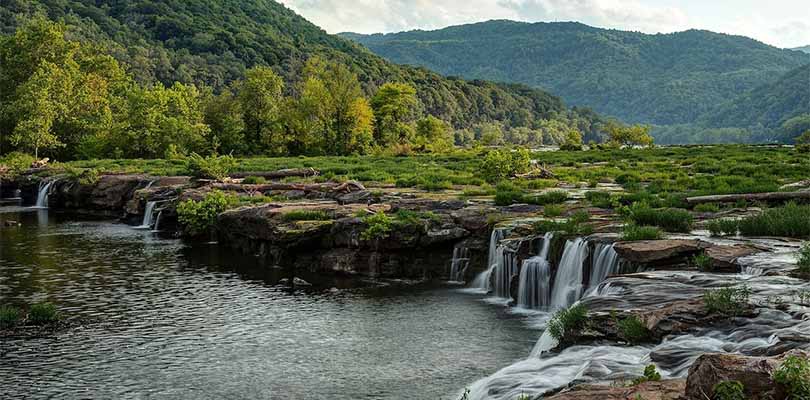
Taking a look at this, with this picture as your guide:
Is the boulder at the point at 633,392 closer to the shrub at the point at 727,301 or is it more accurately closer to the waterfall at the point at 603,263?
the shrub at the point at 727,301

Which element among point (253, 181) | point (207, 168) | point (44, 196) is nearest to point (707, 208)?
point (253, 181)

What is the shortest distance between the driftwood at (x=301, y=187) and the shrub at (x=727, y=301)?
25885mm

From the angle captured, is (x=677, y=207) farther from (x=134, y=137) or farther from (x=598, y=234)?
(x=134, y=137)

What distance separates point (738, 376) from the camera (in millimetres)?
8398

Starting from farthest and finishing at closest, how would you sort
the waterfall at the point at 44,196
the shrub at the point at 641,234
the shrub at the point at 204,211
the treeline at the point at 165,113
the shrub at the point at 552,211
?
the treeline at the point at 165,113
the waterfall at the point at 44,196
the shrub at the point at 204,211
the shrub at the point at 552,211
the shrub at the point at 641,234

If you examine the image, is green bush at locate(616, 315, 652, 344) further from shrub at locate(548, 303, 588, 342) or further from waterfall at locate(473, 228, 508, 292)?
waterfall at locate(473, 228, 508, 292)

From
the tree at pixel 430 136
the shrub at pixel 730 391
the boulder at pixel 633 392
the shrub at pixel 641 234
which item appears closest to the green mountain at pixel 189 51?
the tree at pixel 430 136

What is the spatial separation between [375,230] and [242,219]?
29.0 feet

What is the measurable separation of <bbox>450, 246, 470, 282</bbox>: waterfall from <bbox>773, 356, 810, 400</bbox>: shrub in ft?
59.9

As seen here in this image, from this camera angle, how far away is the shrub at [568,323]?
14.3 metres

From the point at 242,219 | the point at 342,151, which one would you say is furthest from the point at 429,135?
the point at 242,219

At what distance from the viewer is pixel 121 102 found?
92.3m

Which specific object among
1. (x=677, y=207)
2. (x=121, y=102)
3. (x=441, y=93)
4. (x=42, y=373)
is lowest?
(x=42, y=373)

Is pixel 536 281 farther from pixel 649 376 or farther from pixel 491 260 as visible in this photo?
pixel 649 376
